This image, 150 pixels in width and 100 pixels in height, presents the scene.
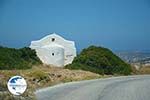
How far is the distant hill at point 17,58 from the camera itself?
3606 centimetres

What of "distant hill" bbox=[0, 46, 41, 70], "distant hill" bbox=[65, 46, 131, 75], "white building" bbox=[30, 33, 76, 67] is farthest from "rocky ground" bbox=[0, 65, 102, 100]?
"white building" bbox=[30, 33, 76, 67]

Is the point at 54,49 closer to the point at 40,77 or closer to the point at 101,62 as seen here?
the point at 101,62

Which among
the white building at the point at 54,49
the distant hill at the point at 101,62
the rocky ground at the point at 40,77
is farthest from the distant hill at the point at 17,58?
the rocky ground at the point at 40,77

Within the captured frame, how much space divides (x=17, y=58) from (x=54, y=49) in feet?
35.3

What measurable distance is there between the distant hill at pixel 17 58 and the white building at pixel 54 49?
263 centimetres

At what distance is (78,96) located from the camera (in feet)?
58.6

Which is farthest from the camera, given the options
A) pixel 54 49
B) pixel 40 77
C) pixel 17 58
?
pixel 54 49

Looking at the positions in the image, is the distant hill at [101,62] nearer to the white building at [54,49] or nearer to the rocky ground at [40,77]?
the white building at [54,49]

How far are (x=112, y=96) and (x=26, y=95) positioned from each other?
14.3 ft

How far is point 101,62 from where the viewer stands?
149ft

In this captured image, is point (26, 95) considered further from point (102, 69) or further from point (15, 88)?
point (102, 69)

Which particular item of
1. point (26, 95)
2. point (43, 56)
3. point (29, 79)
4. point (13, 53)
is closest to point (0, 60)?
point (13, 53)

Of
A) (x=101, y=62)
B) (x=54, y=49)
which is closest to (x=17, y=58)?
(x=101, y=62)

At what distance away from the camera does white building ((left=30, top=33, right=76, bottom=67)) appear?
52.2 metres
